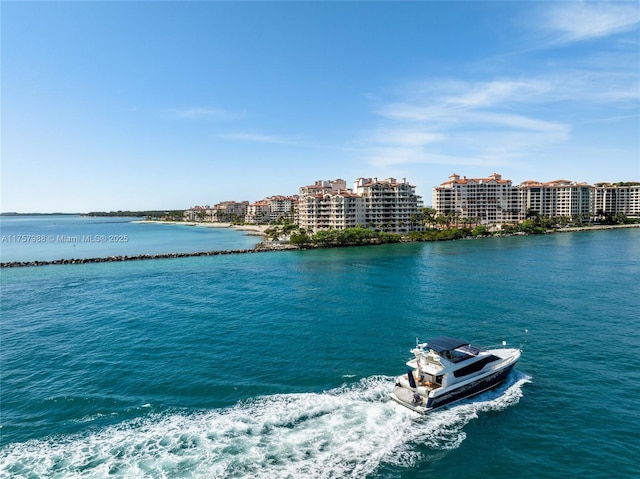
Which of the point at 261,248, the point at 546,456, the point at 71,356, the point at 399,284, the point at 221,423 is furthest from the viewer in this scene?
the point at 261,248

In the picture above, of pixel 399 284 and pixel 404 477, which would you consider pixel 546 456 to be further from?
pixel 399 284

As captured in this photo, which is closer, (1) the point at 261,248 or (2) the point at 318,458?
(2) the point at 318,458

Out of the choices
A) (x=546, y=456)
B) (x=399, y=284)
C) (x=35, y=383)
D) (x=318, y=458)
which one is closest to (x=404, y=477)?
(x=318, y=458)

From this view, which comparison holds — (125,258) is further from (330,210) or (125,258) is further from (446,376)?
(446,376)

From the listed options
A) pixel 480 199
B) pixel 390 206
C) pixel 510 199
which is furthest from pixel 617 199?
pixel 390 206

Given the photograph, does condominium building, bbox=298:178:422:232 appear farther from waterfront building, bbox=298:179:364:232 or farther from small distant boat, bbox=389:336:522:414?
small distant boat, bbox=389:336:522:414

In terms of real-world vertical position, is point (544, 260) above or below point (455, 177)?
below

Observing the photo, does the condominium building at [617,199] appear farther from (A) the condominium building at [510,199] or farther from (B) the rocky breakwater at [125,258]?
(B) the rocky breakwater at [125,258]

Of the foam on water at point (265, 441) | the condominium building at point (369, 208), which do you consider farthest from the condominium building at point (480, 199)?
the foam on water at point (265, 441)
